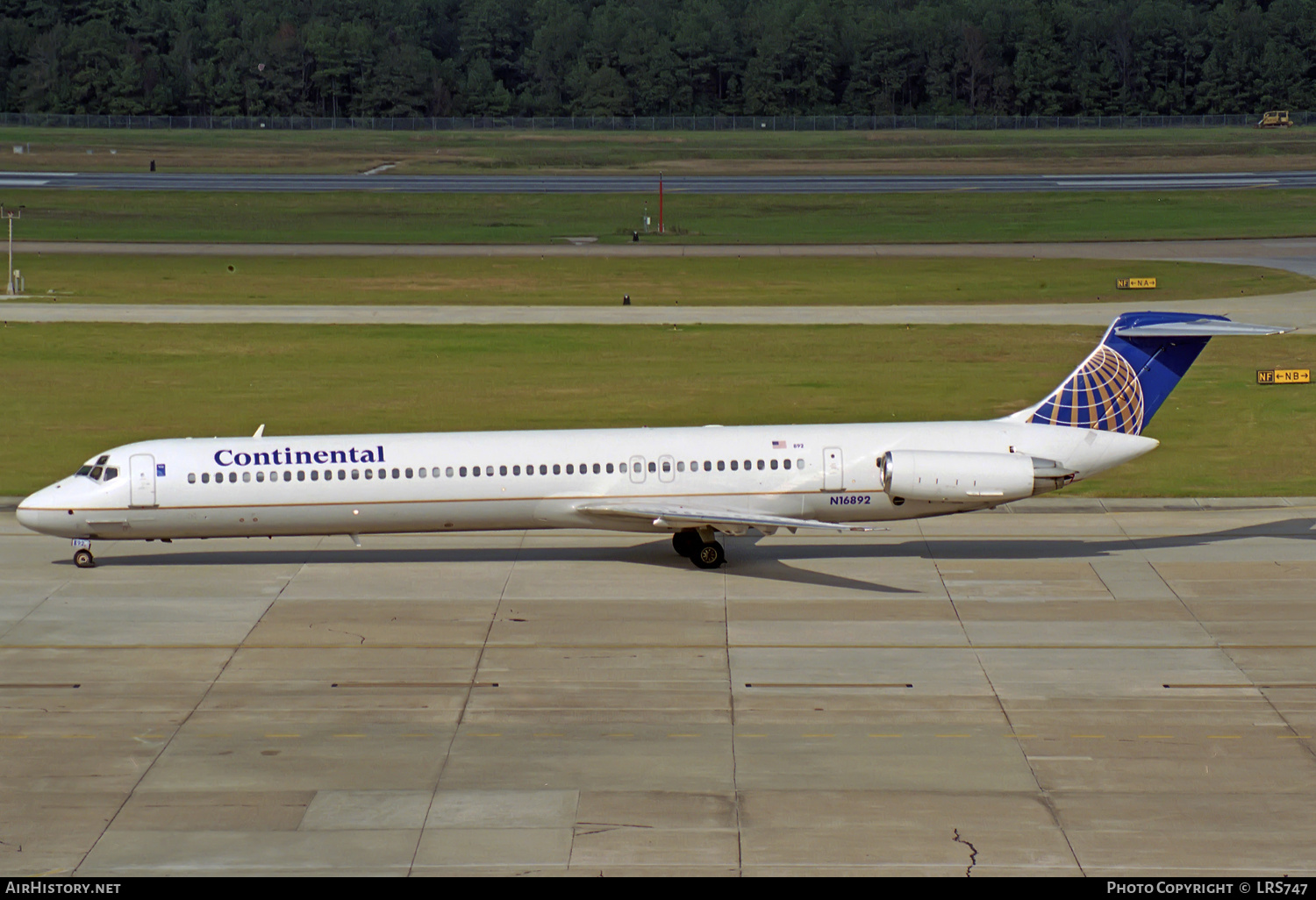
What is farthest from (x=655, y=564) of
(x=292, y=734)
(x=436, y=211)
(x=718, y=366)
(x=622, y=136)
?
(x=622, y=136)

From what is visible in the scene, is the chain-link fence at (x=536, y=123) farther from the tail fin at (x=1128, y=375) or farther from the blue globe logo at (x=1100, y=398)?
the blue globe logo at (x=1100, y=398)

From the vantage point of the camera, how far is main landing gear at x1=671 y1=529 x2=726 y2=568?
35.1 m

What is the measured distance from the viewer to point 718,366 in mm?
60312

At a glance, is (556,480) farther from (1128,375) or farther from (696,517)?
(1128,375)

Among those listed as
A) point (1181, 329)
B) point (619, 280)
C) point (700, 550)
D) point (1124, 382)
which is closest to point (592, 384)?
point (700, 550)

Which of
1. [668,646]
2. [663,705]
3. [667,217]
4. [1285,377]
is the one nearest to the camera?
[663,705]

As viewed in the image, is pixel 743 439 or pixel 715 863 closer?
pixel 715 863

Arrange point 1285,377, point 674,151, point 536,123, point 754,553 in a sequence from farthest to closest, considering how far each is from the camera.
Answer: point 536,123
point 674,151
point 1285,377
point 754,553

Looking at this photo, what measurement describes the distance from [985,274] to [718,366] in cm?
2919

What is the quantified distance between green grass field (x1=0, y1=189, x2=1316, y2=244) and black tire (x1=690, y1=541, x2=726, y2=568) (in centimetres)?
6533

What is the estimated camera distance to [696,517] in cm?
3366

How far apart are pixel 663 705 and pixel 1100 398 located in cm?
1445

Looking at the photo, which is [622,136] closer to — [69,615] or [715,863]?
[69,615]

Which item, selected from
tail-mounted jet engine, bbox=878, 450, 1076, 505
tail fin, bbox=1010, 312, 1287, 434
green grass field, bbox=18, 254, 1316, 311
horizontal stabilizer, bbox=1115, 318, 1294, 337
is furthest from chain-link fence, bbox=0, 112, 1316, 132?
tail-mounted jet engine, bbox=878, 450, 1076, 505
